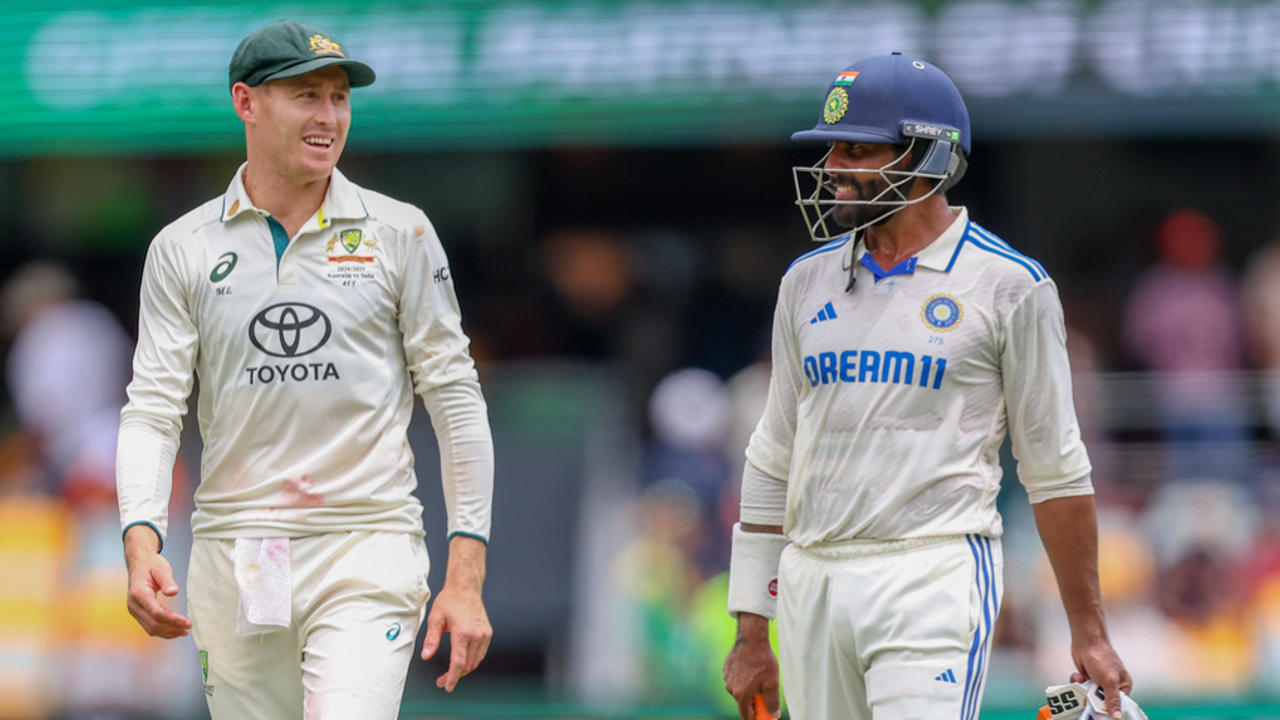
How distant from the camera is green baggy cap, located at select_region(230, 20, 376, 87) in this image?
4.26 m

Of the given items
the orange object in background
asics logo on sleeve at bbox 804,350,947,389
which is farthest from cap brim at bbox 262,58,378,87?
the orange object in background

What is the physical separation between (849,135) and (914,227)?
0.87 ft

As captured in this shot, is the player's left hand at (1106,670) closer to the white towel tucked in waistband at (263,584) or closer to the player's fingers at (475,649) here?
the player's fingers at (475,649)

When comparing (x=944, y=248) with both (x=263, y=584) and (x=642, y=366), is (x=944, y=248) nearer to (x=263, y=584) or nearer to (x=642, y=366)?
(x=263, y=584)

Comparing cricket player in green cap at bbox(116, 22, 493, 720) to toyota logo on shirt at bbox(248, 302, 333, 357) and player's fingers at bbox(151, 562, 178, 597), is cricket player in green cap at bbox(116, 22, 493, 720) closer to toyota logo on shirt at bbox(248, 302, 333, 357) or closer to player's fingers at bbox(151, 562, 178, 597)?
toyota logo on shirt at bbox(248, 302, 333, 357)

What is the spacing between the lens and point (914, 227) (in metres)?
4.25

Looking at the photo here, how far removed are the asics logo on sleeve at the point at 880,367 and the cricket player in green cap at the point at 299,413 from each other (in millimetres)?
818

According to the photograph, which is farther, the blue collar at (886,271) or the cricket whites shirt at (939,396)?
the blue collar at (886,271)

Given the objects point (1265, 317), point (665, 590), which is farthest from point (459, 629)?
point (1265, 317)

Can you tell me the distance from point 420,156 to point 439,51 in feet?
9.20

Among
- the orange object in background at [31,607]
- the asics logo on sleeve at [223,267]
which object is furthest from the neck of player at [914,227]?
the orange object in background at [31,607]

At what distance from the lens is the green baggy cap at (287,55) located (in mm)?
4262

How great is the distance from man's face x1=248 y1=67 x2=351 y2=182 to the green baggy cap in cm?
4

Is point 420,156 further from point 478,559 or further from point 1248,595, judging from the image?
point 478,559
